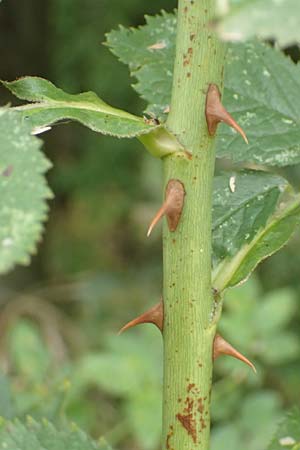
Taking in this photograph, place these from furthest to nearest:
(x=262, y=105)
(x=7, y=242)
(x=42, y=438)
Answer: (x=262, y=105)
(x=42, y=438)
(x=7, y=242)

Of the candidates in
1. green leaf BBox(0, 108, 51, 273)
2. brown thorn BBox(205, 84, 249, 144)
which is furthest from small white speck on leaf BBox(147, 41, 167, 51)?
green leaf BBox(0, 108, 51, 273)

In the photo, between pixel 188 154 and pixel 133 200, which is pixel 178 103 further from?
pixel 133 200

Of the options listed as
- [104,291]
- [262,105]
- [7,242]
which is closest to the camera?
[7,242]

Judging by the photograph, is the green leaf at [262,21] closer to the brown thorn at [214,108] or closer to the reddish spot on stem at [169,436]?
the brown thorn at [214,108]

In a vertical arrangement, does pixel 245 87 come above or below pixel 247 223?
above

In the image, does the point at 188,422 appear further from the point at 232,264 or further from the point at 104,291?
the point at 104,291

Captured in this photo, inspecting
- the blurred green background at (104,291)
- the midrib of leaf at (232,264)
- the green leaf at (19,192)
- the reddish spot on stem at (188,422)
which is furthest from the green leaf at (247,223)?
the blurred green background at (104,291)

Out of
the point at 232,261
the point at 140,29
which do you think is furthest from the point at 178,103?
the point at 140,29

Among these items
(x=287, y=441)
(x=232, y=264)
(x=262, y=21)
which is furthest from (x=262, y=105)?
(x=262, y=21)
